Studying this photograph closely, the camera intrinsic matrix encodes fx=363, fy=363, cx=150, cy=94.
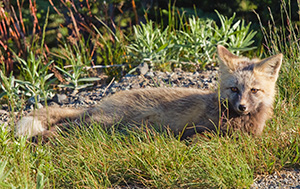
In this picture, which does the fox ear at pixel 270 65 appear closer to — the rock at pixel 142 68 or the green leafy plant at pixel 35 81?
the rock at pixel 142 68

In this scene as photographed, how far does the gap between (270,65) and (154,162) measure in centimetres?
182

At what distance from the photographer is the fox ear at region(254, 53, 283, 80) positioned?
13.4ft

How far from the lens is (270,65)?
4164 millimetres

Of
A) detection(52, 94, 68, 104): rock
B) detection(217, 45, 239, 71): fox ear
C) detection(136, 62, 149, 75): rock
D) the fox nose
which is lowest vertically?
detection(52, 94, 68, 104): rock

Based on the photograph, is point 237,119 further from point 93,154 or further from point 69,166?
point 69,166

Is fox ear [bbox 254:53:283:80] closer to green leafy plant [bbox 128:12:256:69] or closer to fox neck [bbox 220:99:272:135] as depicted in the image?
fox neck [bbox 220:99:272:135]

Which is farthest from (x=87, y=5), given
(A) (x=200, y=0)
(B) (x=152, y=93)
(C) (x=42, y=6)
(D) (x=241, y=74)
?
(D) (x=241, y=74)

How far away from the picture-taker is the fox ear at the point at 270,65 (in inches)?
161

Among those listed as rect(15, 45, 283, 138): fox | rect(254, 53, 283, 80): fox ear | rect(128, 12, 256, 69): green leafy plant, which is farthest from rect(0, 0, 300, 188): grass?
rect(128, 12, 256, 69): green leafy plant

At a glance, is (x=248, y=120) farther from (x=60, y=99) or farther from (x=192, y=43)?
(x=60, y=99)

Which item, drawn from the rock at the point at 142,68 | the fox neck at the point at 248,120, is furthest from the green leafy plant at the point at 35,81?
the fox neck at the point at 248,120

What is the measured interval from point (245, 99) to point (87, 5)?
434 cm

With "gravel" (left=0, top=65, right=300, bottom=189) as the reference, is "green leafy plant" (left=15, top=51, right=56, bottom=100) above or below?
above

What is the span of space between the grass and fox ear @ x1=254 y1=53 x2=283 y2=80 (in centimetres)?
65
